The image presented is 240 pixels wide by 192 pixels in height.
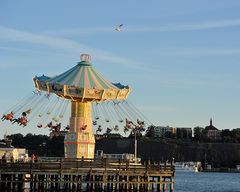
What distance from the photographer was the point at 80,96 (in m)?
83.0

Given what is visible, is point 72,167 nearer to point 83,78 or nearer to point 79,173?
point 79,173

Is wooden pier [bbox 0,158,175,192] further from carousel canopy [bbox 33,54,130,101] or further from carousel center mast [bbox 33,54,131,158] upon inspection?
carousel canopy [bbox 33,54,130,101]

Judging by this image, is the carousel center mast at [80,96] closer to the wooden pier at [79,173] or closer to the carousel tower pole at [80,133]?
the carousel tower pole at [80,133]

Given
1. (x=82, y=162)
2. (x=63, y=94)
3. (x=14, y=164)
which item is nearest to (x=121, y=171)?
(x=82, y=162)

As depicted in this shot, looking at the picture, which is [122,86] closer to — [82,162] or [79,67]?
[79,67]

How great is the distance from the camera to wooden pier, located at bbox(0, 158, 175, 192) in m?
68.6

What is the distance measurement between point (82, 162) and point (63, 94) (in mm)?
14970

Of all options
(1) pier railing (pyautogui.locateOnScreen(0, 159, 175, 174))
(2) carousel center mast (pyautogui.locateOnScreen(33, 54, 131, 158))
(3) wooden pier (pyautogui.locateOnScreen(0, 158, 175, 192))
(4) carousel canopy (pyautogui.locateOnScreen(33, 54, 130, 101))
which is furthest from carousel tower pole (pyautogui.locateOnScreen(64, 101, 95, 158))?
(1) pier railing (pyautogui.locateOnScreen(0, 159, 175, 174))

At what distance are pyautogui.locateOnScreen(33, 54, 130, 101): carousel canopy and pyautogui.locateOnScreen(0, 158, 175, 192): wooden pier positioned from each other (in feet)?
32.9

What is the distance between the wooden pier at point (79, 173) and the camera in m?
68.6

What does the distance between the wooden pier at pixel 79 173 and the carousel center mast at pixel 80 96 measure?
25.9ft

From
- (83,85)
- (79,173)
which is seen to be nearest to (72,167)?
(79,173)

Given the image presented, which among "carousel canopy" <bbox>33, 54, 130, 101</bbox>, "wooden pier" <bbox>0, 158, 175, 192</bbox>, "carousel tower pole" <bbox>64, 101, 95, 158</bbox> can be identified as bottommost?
"wooden pier" <bbox>0, 158, 175, 192</bbox>

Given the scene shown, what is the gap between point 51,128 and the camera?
84.0 meters
